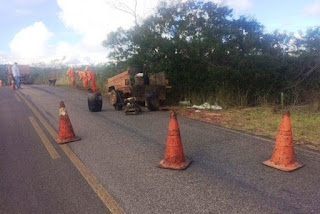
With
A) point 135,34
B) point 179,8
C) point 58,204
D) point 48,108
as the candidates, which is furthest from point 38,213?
point 179,8

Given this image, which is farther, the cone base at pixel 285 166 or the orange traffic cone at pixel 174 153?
the orange traffic cone at pixel 174 153

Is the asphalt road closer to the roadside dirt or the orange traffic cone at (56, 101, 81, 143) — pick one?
the orange traffic cone at (56, 101, 81, 143)

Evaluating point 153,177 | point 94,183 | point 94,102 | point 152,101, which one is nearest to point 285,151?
point 153,177

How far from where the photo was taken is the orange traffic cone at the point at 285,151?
4.14 m

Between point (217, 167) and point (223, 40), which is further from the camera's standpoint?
point (223, 40)

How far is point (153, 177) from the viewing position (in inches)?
154

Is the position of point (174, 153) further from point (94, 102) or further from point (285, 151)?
point (94, 102)

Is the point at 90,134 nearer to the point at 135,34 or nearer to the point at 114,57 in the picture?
the point at 135,34

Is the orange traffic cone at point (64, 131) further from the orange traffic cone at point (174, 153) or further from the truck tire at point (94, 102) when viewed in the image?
the truck tire at point (94, 102)

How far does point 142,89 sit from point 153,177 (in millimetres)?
6534

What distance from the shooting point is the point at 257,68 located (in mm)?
11523

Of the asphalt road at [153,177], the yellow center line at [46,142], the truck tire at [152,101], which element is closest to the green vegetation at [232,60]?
the truck tire at [152,101]

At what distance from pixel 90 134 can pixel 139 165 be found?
2.49 m

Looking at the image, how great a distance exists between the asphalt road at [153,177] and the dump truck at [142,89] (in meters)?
3.60
